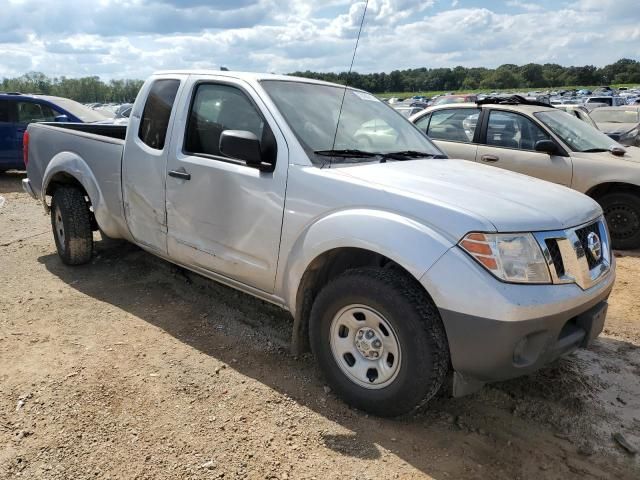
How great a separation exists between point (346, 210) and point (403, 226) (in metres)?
0.38

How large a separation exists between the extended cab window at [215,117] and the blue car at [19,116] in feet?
26.8

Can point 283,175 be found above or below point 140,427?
above

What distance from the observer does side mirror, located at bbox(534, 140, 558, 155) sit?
21.9 ft

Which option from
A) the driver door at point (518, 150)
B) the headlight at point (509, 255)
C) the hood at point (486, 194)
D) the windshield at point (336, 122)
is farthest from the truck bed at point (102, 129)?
the headlight at point (509, 255)

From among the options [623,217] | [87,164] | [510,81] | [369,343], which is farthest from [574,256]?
[510,81]

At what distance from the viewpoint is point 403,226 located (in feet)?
8.80

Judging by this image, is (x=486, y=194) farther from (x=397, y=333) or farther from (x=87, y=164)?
(x=87, y=164)

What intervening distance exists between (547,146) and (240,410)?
532 centimetres

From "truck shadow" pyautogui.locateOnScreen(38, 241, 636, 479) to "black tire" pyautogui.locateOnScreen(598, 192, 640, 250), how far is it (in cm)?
309

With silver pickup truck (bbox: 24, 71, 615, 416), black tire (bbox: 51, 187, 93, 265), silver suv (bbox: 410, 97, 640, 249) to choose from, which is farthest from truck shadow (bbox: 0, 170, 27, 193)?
silver suv (bbox: 410, 97, 640, 249)

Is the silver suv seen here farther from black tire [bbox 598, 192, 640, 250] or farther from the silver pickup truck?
the silver pickup truck

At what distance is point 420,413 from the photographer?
10.1ft

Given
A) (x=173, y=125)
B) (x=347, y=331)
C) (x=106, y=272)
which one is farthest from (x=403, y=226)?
(x=106, y=272)

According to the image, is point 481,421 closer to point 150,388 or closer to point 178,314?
point 150,388
